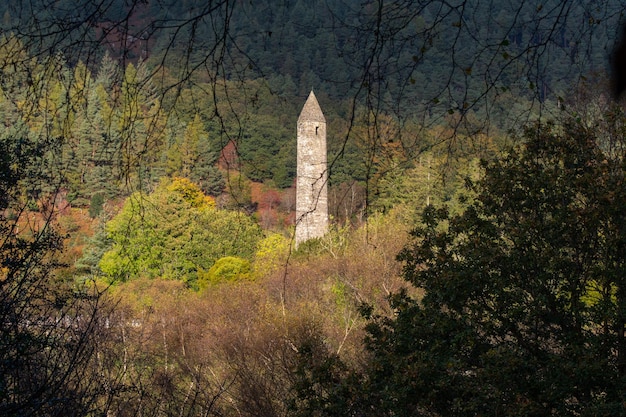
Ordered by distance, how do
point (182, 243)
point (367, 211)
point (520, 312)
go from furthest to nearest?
point (182, 243) → point (520, 312) → point (367, 211)

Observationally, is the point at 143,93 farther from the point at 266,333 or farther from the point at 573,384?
the point at 266,333

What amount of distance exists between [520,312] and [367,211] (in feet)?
15.8

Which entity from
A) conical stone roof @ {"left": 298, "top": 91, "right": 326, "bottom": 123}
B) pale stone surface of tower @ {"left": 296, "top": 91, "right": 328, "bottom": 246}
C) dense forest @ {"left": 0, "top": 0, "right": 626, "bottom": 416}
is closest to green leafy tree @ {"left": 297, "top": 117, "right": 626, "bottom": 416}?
dense forest @ {"left": 0, "top": 0, "right": 626, "bottom": 416}

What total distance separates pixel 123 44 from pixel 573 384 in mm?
5143

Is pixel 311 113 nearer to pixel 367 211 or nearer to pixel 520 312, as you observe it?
pixel 520 312

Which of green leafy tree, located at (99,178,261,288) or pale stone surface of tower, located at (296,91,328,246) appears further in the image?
green leafy tree, located at (99,178,261,288)

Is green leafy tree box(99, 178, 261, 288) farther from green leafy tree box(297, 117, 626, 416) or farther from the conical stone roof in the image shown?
green leafy tree box(297, 117, 626, 416)

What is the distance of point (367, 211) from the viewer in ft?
6.83

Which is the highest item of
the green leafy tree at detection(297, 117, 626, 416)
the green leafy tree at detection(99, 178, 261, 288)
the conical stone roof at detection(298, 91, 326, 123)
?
the conical stone roof at detection(298, 91, 326, 123)

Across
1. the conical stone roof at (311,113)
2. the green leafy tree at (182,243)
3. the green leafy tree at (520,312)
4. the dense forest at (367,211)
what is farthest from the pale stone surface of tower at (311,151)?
the green leafy tree at (520,312)

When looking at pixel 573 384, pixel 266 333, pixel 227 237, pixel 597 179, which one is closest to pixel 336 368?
pixel 573 384

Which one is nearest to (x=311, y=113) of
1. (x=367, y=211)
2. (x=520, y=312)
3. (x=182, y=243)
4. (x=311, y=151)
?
(x=311, y=151)

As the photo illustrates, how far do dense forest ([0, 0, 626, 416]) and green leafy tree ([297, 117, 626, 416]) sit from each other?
26 millimetres

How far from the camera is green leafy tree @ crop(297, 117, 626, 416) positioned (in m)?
6.11
